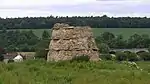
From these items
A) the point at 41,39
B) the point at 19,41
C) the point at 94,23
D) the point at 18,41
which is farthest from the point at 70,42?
the point at 94,23

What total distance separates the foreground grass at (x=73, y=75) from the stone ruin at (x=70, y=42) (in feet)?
4.74

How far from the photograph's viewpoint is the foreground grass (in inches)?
682

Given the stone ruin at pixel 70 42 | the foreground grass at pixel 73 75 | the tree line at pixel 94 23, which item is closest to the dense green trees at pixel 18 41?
the tree line at pixel 94 23

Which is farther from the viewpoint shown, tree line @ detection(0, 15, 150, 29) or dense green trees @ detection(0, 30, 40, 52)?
tree line @ detection(0, 15, 150, 29)

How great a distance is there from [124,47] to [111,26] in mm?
32503

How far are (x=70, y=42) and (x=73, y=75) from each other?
6.25m

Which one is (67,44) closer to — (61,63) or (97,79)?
(61,63)

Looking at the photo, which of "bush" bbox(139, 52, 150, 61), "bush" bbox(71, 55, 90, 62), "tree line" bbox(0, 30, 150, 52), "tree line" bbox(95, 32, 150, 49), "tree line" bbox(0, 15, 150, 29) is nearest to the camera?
"bush" bbox(71, 55, 90, 62)

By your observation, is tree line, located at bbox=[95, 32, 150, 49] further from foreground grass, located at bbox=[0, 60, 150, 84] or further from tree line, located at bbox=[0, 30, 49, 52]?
foreground grass, located at bbox=[0, 60, 150, 84]

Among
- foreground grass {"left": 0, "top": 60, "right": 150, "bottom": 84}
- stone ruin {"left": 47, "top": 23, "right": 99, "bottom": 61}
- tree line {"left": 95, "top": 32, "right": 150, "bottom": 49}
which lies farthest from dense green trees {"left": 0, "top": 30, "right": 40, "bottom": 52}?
foreground grass {"left": 0, "top": 60, "right": 150, "bottom": 84}

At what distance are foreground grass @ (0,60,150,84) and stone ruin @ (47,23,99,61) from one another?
1.45 meters

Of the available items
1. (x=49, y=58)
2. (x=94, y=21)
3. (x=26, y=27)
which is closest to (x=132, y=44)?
(x=94, y=21)

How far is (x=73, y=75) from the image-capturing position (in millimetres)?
19953

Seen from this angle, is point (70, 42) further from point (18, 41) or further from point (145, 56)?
point (18, 41)
